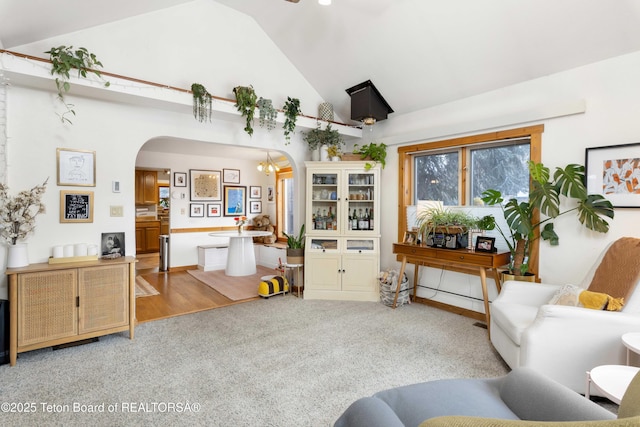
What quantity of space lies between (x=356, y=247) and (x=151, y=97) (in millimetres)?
3034

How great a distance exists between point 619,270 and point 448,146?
2159 millimetres

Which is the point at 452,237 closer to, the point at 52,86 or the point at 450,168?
the point at 450,168

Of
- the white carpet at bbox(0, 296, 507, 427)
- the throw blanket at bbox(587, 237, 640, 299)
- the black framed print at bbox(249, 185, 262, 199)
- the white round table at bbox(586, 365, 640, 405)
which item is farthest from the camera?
the black framed print at bbox(249, 185, 262, 199)

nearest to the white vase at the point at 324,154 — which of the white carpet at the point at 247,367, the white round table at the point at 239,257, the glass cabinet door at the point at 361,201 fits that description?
the glass cabinet door at the point at 361,201

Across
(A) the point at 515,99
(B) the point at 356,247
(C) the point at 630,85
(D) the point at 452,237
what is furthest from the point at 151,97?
(C) the point at 630,85

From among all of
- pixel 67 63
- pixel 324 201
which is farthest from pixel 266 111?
pixel 67 63

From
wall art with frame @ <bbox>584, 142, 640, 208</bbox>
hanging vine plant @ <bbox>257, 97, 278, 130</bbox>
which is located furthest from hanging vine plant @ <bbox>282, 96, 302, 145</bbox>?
wall art with frame @ <bbox>584, 142, 640, 208</bbox>

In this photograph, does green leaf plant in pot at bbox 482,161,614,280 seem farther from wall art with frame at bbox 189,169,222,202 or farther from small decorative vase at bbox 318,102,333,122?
wall art with frame at bbox 189,169,222,202

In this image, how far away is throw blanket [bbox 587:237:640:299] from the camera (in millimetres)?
2240

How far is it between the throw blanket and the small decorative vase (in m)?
3.52

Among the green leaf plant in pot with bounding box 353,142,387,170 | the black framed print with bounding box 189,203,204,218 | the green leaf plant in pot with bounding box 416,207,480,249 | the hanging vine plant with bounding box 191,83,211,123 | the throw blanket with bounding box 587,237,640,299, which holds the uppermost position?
the hanging vine plant with bounding box 191,83,211,123

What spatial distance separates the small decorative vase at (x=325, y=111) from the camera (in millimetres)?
4766

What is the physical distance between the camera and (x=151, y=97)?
321 centimetres

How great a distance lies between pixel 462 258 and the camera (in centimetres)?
345
